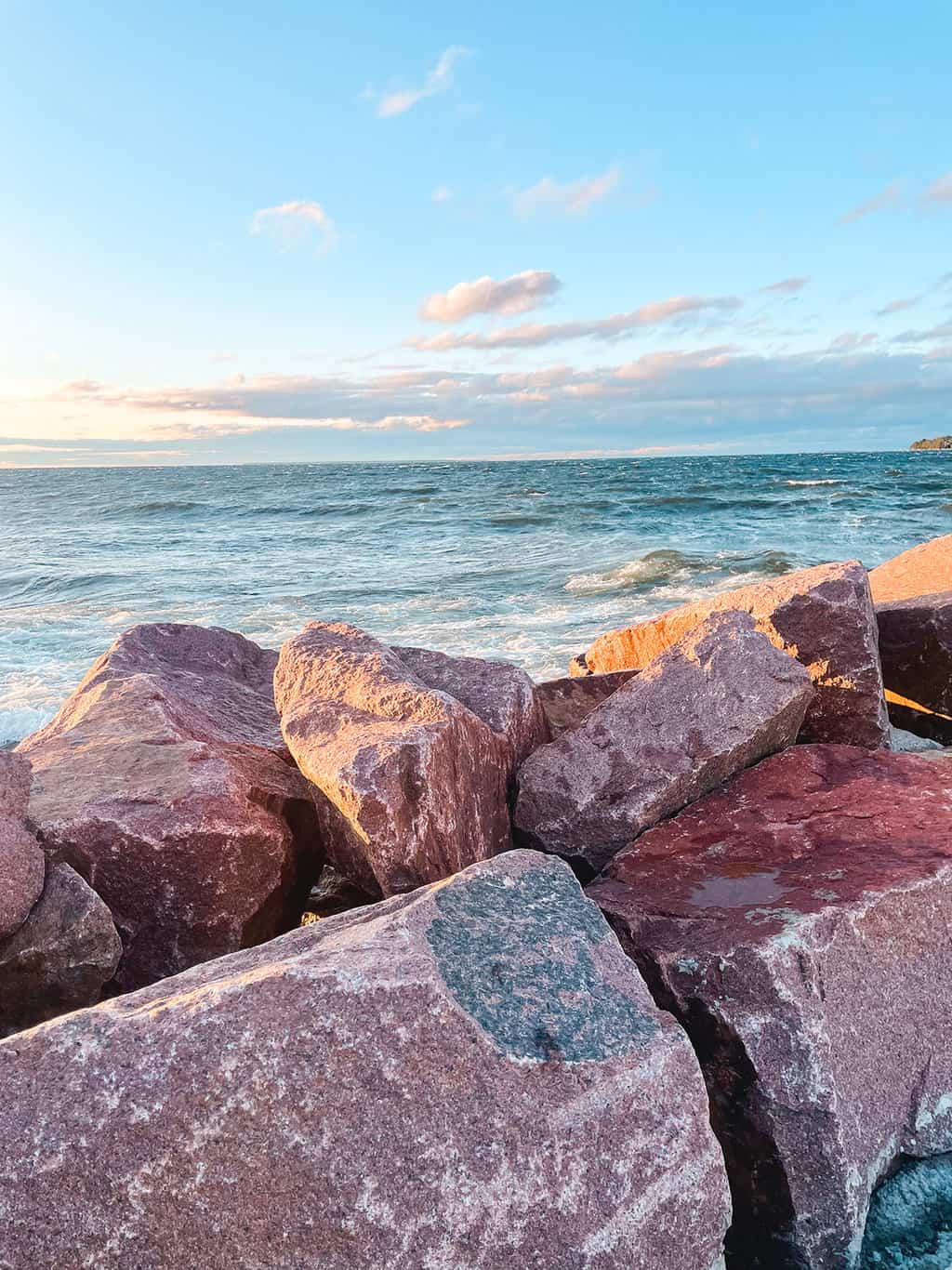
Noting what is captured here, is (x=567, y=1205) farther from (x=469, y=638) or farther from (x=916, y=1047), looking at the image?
(x=469, y=638)

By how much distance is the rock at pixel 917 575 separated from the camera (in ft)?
18.7

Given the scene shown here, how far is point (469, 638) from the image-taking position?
946 cm

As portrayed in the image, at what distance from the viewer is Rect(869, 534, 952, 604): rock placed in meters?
5.70

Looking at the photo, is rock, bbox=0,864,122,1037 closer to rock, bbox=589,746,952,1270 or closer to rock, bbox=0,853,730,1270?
rock, bbox=0,853,730,1270

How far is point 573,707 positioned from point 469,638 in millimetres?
5117

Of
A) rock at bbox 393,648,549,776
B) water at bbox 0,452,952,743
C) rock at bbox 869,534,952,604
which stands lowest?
water at bbox 0,452,952,743

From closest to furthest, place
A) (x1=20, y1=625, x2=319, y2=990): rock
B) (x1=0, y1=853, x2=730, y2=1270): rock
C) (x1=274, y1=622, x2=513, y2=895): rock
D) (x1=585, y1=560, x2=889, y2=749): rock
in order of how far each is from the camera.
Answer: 1. (x1=0, y1=853, x2=730, y2=1270): rock
2. (x1=274, y1=622, x2=513, y2=895): rock
3. (x1=20, y1=625, x2=319, y2=990): rock
4. (x1=585, y1=560, x2=889, y2=749): rock

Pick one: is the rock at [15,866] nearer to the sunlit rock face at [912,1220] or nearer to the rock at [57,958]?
the rock at [57,958]

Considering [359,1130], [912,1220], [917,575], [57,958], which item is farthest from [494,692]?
[917,575]

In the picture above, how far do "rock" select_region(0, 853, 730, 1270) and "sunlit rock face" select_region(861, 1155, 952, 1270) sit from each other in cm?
59

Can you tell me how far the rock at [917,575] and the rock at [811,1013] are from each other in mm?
3400

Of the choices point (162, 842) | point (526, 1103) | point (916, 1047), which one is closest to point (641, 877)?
point (916, 1047)

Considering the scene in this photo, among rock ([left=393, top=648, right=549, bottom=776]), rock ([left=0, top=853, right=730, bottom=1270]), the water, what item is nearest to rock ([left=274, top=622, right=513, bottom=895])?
rock ([left=393, top=648, right=549, bottom=776])

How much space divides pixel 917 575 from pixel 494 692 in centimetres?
378
